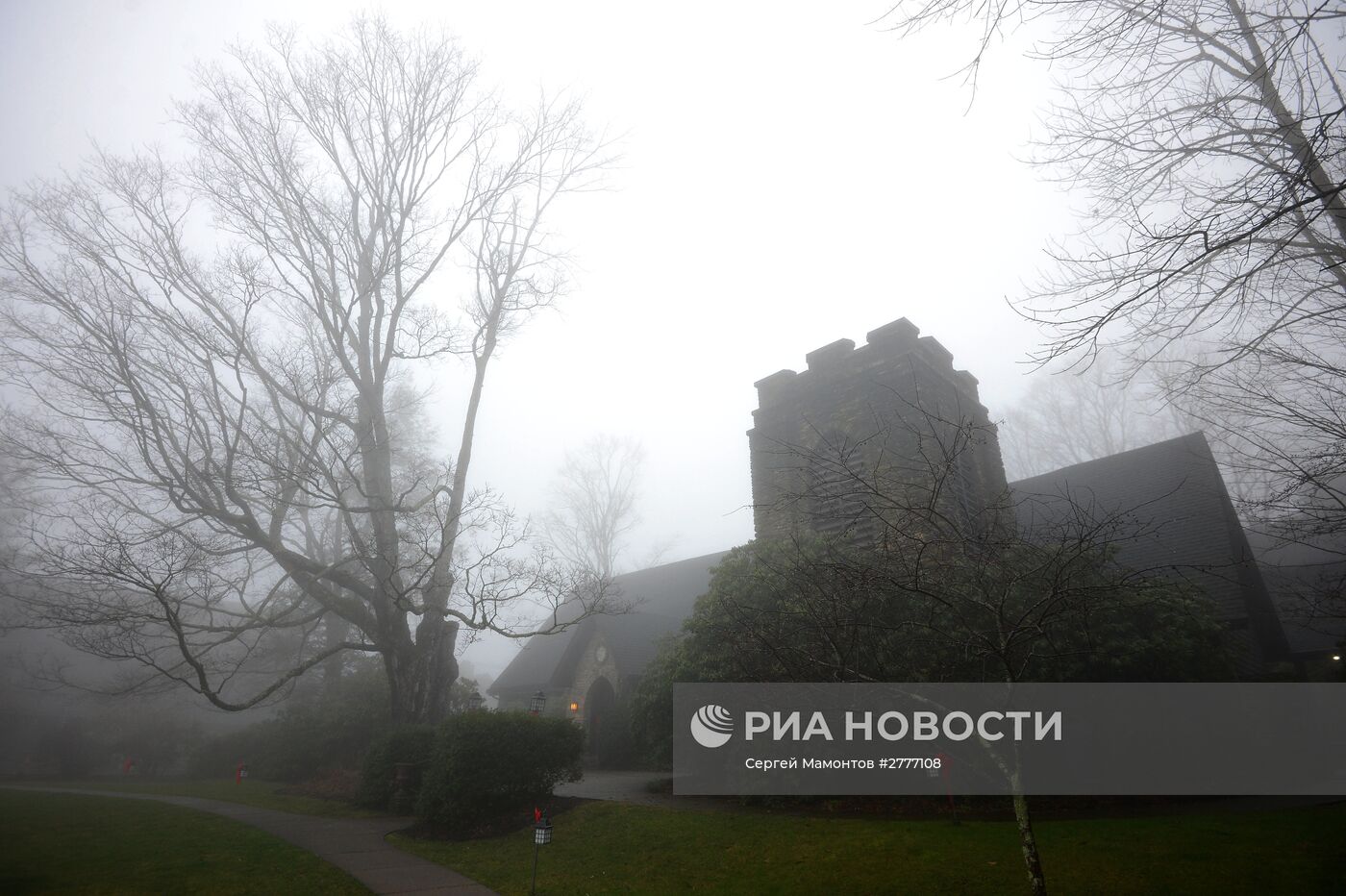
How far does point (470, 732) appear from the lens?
11453 mm

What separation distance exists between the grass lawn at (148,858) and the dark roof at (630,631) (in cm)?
1111

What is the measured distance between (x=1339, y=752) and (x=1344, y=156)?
13914 mm

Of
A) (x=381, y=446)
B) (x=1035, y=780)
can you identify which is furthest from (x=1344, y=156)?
(x=381, y=446)

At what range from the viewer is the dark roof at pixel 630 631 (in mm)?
22391

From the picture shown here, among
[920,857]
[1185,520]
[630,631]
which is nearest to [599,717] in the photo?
[630,631]

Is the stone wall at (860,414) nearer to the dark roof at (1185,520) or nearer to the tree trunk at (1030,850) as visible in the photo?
the dark roof at (1185,520)

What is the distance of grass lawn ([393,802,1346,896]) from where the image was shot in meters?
5.98

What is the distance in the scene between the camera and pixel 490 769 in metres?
11.1

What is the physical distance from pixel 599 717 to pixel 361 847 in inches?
478

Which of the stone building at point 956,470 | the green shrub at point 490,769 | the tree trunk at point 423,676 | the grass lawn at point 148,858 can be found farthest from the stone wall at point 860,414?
the grass lawn at point 148,858

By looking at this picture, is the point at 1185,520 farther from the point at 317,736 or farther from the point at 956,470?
the point at 317,736

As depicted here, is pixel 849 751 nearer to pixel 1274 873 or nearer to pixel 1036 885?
pixel 1274 873

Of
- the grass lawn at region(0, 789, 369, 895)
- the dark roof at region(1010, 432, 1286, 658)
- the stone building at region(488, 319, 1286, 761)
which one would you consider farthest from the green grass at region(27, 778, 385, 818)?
the dark roof at region(1010, 432, 1286, 658)

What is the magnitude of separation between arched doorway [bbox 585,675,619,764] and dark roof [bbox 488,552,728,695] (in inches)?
50.8
